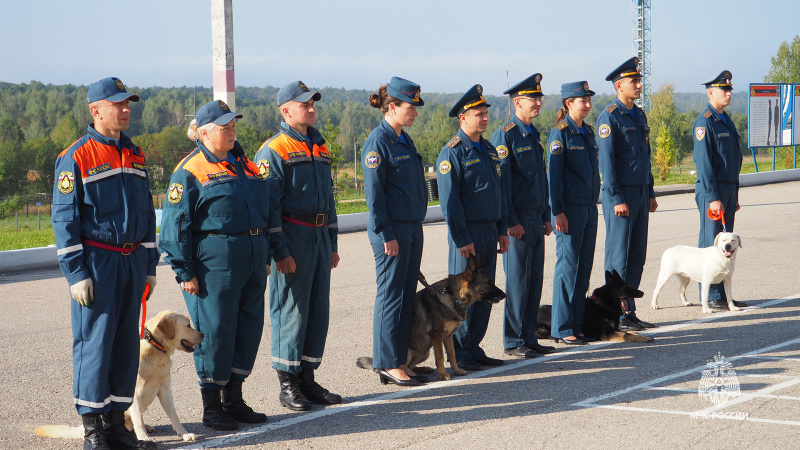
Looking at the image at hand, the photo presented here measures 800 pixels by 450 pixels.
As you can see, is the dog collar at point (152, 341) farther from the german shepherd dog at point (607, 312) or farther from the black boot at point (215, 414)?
the german shepherd dog at point (607, 312)

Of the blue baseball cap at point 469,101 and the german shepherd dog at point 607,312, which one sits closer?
the blue baseball cap at point 469,101

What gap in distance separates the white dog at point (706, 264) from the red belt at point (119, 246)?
6206mm

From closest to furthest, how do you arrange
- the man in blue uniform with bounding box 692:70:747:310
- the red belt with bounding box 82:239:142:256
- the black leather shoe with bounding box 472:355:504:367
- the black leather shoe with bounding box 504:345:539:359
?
1. the red belt with bounding box 82:239:142:256
2. the black leather shoe with bounding box 472:355:504:367
3. the black leather shoe with bounding box 504:345:539:359
4. the man in blue uniform with bounding box 692:70:747:310

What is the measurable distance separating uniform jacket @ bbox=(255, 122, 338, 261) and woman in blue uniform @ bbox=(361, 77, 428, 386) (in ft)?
1.55

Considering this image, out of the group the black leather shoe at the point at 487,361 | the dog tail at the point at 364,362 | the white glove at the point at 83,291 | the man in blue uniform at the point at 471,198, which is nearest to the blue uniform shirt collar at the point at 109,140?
the white glove at the point at 83,291

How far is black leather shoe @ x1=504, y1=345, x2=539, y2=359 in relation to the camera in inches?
271

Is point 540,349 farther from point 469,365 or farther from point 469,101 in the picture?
point 469,101

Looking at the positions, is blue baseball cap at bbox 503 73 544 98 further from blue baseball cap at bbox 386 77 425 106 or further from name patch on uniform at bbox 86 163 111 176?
name patch on uniform at bbox 86 163 111 176

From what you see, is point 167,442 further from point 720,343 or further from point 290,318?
point 720,343

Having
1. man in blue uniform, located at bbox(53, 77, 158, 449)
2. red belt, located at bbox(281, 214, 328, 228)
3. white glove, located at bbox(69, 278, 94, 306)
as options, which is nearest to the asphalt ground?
man in blue uniform, located at bbox(53, 77, 158, 449)

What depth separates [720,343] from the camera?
23.4 ft

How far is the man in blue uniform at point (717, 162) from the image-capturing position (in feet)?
29.4

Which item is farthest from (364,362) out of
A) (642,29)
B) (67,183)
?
(642,29)

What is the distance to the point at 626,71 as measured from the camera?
26.7 feet
